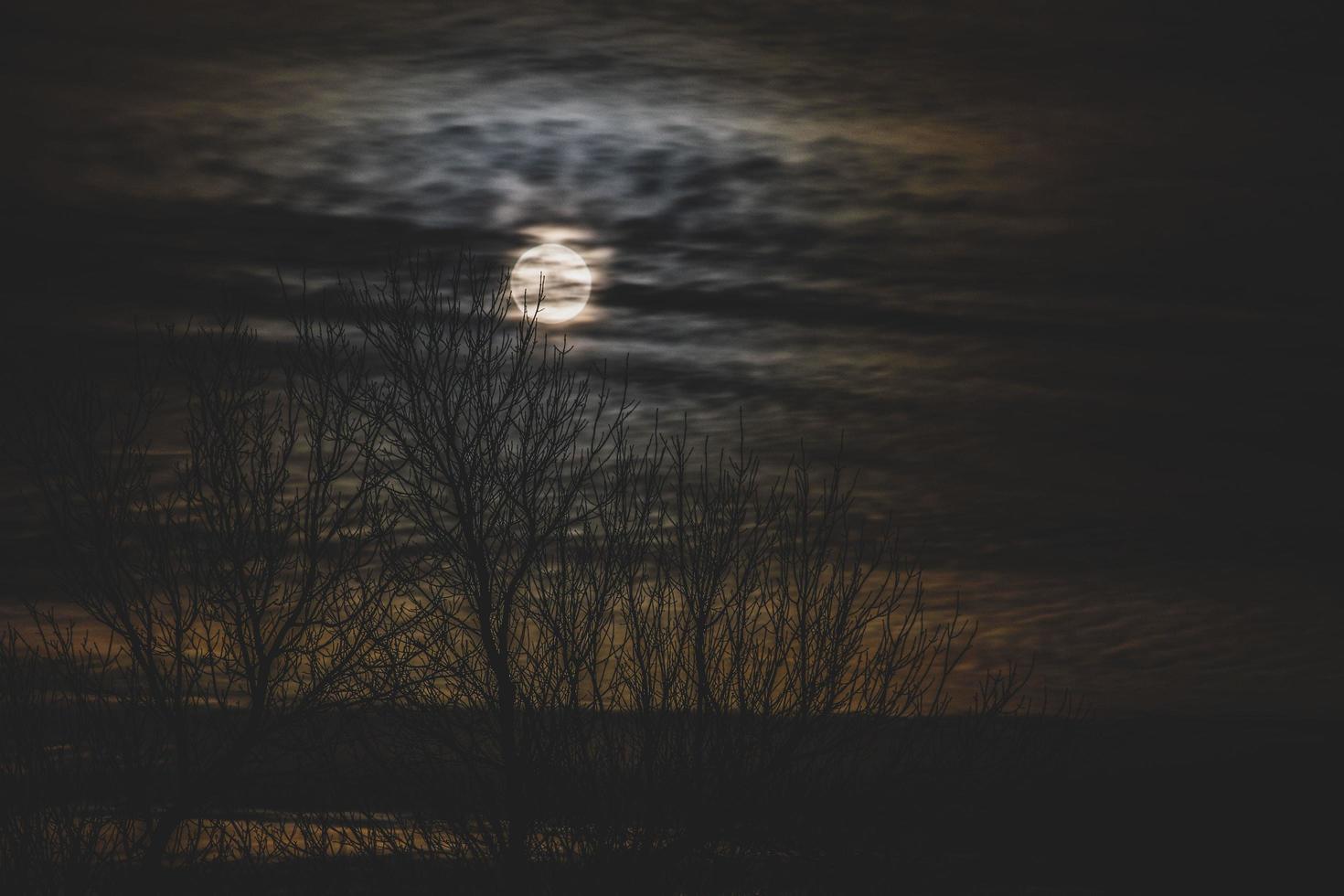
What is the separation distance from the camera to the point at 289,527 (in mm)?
15383

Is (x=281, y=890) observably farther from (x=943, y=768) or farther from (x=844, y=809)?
(x=943, y=768)

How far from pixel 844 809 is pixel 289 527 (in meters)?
8.24

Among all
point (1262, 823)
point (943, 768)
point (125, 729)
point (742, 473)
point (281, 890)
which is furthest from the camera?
point (1262, 823)

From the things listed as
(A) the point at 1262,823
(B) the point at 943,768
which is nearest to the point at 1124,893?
(A) the point at 1262,823

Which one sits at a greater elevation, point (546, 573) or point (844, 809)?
point (546, 573)

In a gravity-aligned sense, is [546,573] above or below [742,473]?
below

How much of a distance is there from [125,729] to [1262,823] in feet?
535

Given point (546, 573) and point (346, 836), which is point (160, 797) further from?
point (546, 573)

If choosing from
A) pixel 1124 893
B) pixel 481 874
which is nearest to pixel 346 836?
pixel 481 874

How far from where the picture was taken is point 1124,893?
123 metres

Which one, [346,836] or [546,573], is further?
[346,836]

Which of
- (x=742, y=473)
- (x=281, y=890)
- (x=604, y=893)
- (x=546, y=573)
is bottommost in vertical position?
(x=281, y=890)

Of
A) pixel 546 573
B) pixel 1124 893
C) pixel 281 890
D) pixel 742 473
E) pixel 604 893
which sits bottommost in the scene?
pixel 1124 893

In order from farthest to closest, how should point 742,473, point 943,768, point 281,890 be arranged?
point 281,890
point 943,768
point 742,473
